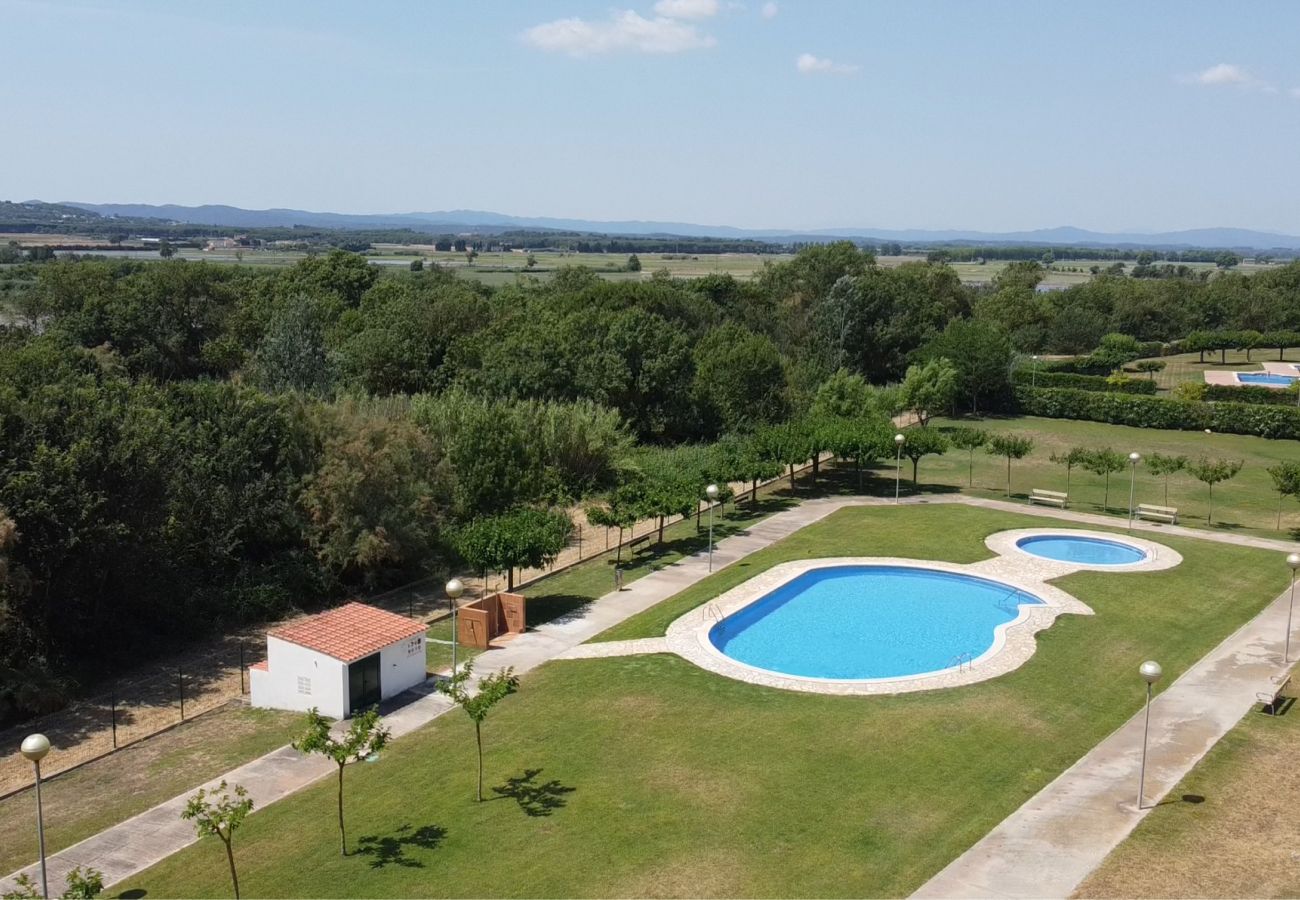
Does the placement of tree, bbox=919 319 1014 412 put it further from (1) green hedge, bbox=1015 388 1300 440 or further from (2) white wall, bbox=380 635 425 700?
(2) white wall, bbox=380 635 425 700

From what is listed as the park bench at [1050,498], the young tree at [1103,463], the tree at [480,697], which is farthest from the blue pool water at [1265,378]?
the tree at [480,697]

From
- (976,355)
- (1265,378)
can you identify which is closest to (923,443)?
(976,355)

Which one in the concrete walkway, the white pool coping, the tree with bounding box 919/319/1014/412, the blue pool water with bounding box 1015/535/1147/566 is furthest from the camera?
the tree with bounding box 919/319/1014/412

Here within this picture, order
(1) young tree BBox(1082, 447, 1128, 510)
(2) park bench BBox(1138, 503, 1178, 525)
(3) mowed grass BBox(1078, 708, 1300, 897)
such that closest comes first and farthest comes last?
(3) mowed grass BBox(1078, 708, 1300, 897), (2) park bench BBox(1138, 503, 1178, 525), (1) young tree BBox(1082, 447, 1128, 510)

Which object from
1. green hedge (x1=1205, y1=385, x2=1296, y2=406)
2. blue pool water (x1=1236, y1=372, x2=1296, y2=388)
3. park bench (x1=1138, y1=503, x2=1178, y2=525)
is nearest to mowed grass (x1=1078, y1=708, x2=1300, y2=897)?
park bench (x1=1138, y1=503, x2=1178, y2=525)

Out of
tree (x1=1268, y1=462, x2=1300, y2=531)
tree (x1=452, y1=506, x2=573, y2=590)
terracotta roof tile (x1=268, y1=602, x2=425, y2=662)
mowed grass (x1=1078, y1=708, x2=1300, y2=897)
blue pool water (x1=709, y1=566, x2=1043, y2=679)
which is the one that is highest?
tree (x1=1268, y1=462, x2=1300, y2=531)

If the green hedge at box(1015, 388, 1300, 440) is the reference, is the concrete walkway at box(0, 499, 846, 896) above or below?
below

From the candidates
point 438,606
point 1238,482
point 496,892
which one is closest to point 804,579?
point 438,606
